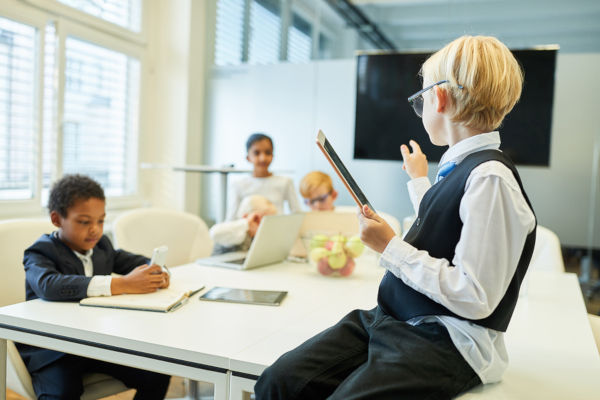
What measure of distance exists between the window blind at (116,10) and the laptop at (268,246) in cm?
232

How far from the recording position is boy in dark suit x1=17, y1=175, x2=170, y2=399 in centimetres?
152

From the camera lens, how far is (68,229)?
1.74 m

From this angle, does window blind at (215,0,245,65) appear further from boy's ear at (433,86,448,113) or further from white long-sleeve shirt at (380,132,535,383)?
white long-sleeve shirt at (380,132,535,383)

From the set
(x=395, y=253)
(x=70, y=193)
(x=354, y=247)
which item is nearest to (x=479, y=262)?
(x=395, y=253)

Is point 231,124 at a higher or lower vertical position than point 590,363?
higher

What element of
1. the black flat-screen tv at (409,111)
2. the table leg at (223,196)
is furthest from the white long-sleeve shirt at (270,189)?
the black flat-screen tv at (409,111)

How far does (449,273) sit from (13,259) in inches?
57.9

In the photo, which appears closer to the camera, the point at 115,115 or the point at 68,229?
the point at 68,229

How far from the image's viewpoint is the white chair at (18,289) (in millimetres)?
1541

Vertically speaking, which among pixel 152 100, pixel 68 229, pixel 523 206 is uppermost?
pixel 152 100

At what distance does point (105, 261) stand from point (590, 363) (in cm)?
147

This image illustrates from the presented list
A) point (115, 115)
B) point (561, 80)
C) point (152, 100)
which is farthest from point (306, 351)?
point (152, 100)

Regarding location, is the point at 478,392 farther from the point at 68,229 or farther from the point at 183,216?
the point at 183,216

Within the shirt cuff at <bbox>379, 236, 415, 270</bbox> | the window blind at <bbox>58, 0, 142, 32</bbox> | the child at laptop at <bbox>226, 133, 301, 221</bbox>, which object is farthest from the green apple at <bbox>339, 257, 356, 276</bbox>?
the window blind at <bbox>58, 0, 142, 32</bbox>
